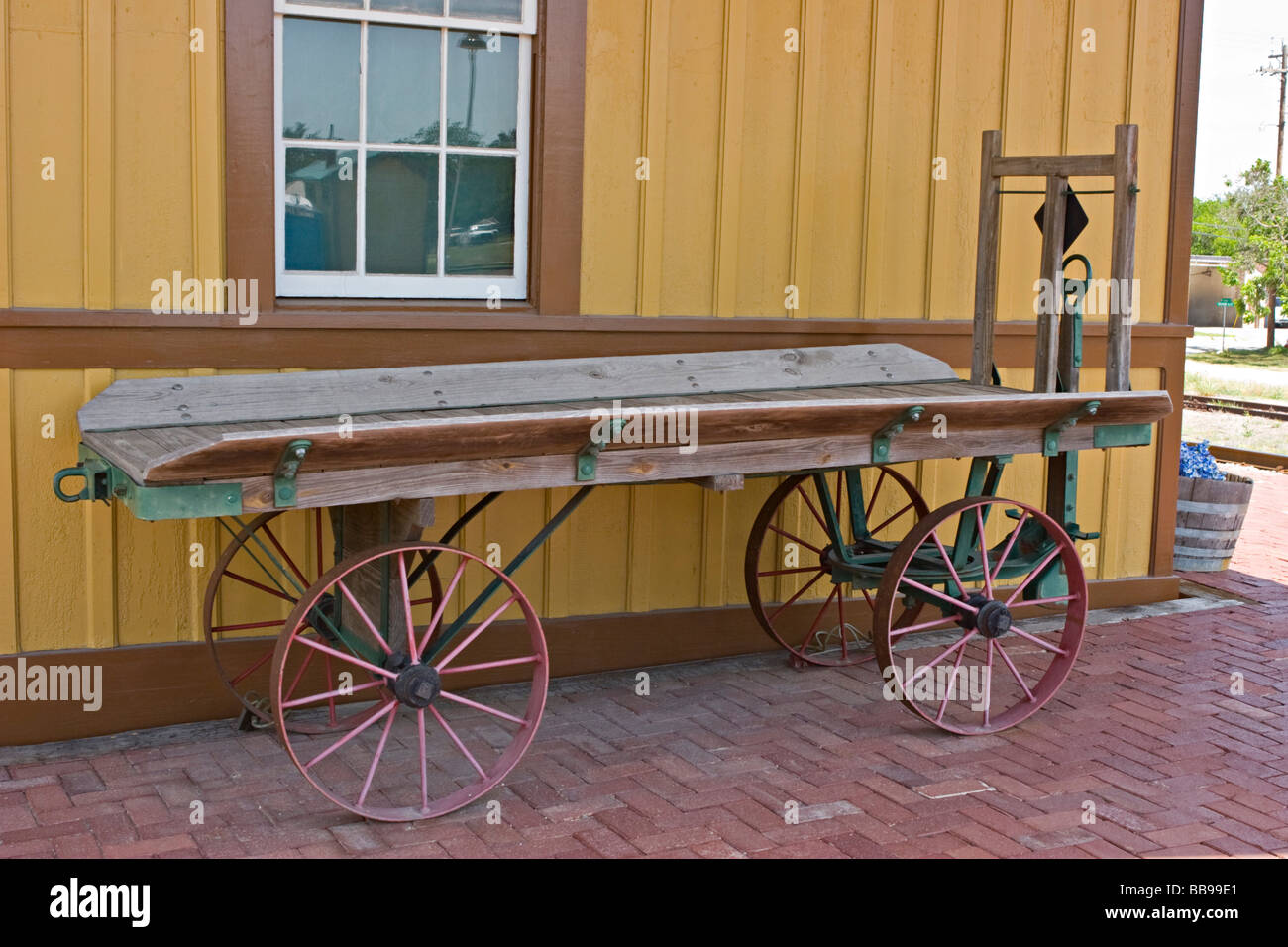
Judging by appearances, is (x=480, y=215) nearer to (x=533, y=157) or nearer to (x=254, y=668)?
(x=533, y=157)

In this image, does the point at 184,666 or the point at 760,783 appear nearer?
the point at 760,783

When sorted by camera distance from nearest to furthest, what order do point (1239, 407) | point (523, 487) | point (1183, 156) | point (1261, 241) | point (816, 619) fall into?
point (523, 487)
point (816, 619)
point (1183, 156)
point (1239, 407)
point (1261, 241)

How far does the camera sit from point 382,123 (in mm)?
5254

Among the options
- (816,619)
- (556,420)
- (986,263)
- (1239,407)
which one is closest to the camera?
(556,420)

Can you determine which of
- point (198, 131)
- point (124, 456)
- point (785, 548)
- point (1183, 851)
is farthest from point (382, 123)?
point (1183, 851)

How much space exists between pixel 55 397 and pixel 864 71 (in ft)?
11.6

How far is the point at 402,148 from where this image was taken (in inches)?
208

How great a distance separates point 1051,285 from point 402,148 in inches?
103

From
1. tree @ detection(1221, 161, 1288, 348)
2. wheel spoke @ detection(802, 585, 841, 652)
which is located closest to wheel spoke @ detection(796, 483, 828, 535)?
wheel spoke @ detection(802, 585, 841, 652)

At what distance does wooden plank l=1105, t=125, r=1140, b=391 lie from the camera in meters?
5.27

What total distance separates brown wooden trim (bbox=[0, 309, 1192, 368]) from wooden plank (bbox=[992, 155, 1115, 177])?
80 centimetres

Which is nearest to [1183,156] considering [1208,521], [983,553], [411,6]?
[1208,521]

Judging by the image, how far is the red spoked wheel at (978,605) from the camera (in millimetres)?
4930

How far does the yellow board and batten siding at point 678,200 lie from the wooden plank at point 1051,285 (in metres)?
0.71
